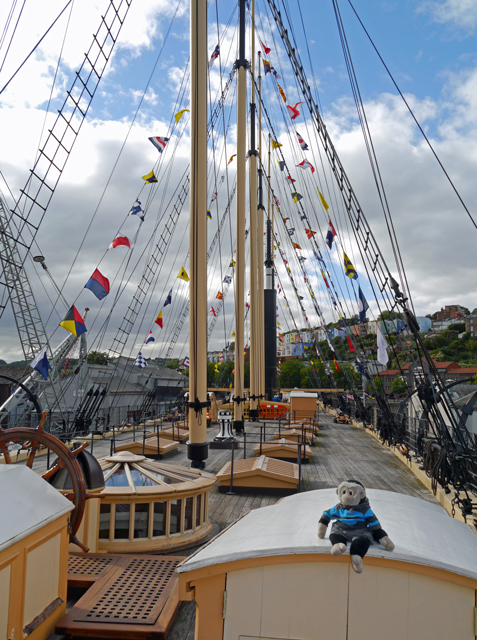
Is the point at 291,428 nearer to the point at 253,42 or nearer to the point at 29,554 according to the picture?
the point at 29,554

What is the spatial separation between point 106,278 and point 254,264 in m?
9.88

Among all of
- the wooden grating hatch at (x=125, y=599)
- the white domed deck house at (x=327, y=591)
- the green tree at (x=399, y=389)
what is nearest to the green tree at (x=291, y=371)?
the green tree at (x=399, y=389)

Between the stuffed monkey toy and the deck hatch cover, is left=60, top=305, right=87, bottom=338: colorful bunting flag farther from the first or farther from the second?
the stuffed monkey toy

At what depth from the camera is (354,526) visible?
2836 millimetres

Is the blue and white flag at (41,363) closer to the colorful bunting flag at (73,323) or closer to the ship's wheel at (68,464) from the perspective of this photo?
the colorful bunting flag at (73,323)

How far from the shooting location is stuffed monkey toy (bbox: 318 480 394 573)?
2637 millimetres

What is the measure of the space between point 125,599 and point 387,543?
9.47 feet

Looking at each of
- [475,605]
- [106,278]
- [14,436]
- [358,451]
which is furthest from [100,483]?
[358,451]

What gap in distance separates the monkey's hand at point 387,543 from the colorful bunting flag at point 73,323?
35.2ft

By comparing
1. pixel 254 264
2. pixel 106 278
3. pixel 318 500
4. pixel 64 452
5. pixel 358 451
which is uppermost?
pixel 254 264

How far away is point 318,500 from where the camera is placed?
4.04 metres

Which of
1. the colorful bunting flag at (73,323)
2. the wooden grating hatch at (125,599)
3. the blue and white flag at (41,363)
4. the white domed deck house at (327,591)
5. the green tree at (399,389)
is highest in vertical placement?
the colorful bunting flag at (73,323)

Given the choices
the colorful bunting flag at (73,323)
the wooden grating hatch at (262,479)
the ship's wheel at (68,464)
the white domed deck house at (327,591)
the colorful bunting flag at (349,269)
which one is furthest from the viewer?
the colorful bunting flag at (349,269)

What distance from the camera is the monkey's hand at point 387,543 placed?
8.82 feet
